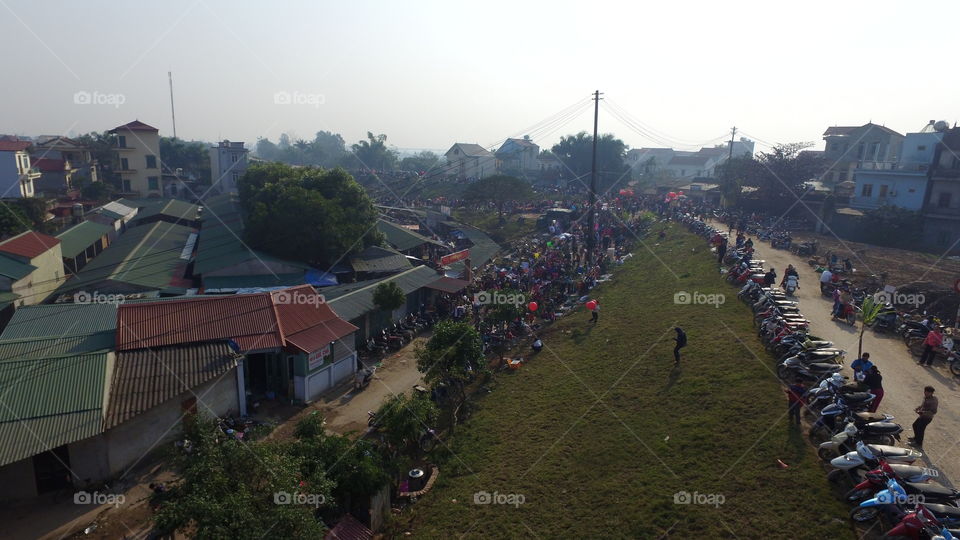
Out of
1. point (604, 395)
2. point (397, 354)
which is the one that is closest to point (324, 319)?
point (397, 354)

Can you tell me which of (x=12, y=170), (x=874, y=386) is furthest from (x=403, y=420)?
(x=12, y=170)

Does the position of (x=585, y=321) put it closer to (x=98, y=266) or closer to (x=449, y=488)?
(x=449, y=488)

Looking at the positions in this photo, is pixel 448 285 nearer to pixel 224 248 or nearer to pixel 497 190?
pixel 224 248

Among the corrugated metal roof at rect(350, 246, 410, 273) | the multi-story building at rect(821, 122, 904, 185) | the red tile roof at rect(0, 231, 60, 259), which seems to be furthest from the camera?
the multi-story building at rect(821, 122, 904, 185)

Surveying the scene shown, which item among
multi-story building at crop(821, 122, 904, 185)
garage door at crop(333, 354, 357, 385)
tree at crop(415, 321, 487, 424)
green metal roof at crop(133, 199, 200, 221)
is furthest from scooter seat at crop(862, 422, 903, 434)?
green metal roof at crop(133, 199, 200, 221)

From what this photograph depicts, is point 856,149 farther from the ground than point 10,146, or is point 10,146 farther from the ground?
point 856,149

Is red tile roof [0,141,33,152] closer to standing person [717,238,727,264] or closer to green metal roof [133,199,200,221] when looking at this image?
green metal roof [133,199,200,221]
